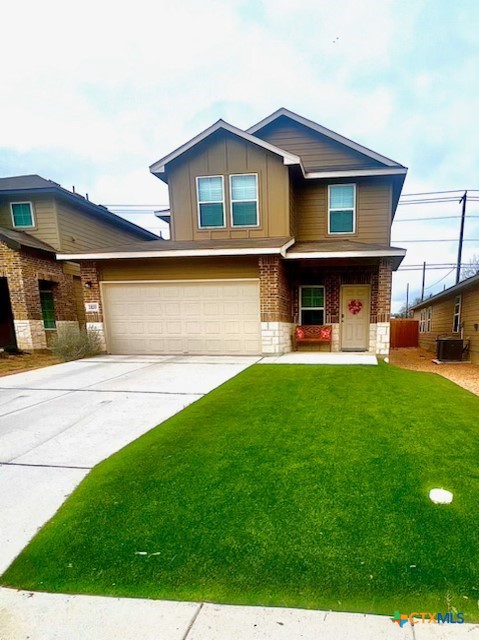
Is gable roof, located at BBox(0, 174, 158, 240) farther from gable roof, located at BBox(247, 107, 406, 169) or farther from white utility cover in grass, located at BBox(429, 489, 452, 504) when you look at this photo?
white utility cover in grass, located at BBox(429, 489, 452, 504)

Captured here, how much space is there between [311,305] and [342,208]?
3414 millimetres

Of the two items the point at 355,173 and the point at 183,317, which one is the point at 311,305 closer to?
the point at 183,317

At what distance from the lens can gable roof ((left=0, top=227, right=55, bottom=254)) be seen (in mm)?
9828

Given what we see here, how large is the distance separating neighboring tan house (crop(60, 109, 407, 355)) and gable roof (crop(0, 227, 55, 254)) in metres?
1.96

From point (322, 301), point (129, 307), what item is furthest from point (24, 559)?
point (322, 301)

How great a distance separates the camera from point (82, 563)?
6.07 feet

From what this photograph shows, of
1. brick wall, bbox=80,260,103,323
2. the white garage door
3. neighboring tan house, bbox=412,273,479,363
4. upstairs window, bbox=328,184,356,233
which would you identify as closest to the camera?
the white garage door

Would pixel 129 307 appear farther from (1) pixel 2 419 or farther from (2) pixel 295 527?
(2) pixel 295 527

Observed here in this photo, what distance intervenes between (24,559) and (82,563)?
0.39 metres

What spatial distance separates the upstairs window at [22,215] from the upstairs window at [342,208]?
11.3 metres

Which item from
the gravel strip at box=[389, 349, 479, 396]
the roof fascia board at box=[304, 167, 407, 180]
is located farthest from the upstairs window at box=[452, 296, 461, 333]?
the roof fascia board at box=[304, 167, 407, 180]

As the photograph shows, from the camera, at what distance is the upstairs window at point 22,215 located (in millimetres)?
11898

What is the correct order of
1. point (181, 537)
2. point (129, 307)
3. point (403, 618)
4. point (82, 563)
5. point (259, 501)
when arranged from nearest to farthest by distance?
point (403, 618), point (82, 563), point (181, 537), point (259, 501), point (129, 307)

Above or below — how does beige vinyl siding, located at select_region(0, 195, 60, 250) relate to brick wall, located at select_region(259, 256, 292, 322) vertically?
above
